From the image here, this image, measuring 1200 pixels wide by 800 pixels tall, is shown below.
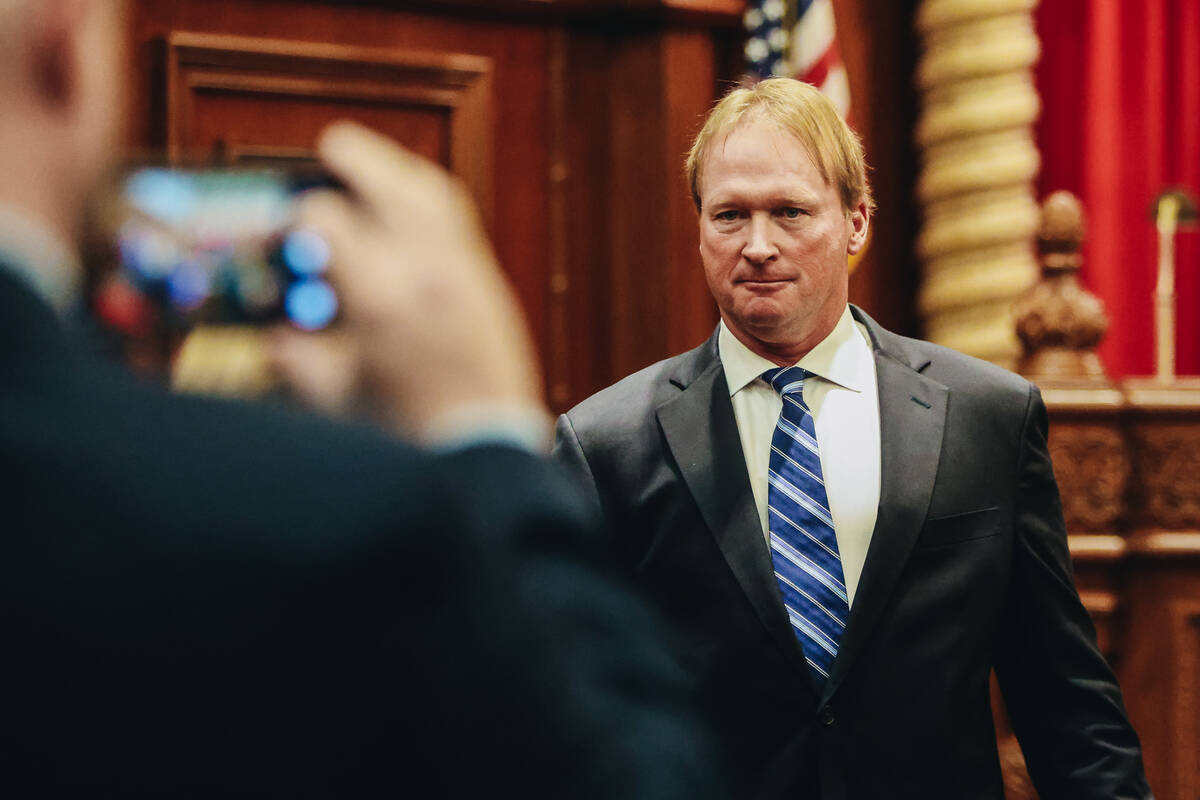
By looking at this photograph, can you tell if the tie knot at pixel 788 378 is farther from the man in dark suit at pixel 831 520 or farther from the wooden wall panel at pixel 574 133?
the wooden wall panel at pixel 574 133

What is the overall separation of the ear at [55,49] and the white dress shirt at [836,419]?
48.6 inches

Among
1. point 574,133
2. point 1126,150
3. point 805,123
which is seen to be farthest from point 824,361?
point 1126,150

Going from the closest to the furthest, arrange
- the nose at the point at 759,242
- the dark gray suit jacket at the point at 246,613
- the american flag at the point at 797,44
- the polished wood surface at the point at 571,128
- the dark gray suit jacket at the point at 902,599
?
the dark gray suit jacket at the point at 246,613 < the dark gray suit jacket at the point at 902,599 < the nose at the point at 759,242 < the polished wood surface at the point at 571,128 < the american flag at the point at 797,44

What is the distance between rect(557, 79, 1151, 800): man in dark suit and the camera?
1568mm

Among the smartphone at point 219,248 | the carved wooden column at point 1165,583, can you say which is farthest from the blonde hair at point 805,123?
the carved wooden column at point 1165,583

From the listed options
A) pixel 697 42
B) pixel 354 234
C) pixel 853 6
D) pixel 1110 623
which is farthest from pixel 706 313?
pixel 354 234

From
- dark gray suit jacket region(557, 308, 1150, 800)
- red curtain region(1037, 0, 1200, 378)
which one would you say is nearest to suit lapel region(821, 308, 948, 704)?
dark gray suit jacket region(557, 308, 1150, 800)

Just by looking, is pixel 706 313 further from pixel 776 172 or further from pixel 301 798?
pixel 301 798

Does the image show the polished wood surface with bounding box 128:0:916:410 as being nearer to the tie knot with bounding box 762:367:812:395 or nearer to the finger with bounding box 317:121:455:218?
the tie knot with bounding box 762:367:812:395

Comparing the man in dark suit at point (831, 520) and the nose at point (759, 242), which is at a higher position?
the nose at point (759, 242)

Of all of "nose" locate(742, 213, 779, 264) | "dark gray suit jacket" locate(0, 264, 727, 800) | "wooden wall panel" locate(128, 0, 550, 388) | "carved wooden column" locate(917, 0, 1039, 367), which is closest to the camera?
"dark gray suit jacket" locate(0, 264, 727, 800)

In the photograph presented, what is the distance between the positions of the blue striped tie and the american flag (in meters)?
2.40

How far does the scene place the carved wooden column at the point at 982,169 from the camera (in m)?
4.04

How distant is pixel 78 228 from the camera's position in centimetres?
52
